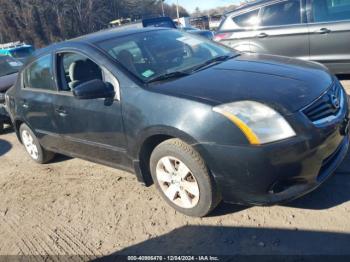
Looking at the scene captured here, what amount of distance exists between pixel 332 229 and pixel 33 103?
11.7 ft

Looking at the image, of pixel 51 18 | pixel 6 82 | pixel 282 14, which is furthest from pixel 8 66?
pixel 51 18

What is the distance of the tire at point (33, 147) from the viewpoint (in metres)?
5.22

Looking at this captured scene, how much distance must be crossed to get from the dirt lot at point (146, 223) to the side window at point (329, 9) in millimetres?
3432

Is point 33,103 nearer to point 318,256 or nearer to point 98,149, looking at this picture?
point 98,149

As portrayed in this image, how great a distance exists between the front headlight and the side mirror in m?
1.11

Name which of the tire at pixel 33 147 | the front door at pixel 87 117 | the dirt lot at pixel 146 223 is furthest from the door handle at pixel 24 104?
the dirt lot at pixel 146 223

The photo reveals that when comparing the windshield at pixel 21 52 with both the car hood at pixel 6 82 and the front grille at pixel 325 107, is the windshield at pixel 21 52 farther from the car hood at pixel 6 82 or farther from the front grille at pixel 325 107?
the front grille at pixel 325 107

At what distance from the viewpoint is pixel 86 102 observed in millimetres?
3834

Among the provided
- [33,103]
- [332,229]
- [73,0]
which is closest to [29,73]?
[33,103]

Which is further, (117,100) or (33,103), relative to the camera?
(33,103)

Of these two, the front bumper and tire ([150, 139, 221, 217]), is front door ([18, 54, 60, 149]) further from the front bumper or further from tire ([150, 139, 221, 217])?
the front bumper

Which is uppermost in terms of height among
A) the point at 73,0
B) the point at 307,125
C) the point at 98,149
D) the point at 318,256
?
the point at 73,0

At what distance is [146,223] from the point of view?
3.47 metres

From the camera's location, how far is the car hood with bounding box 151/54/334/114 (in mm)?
2961
